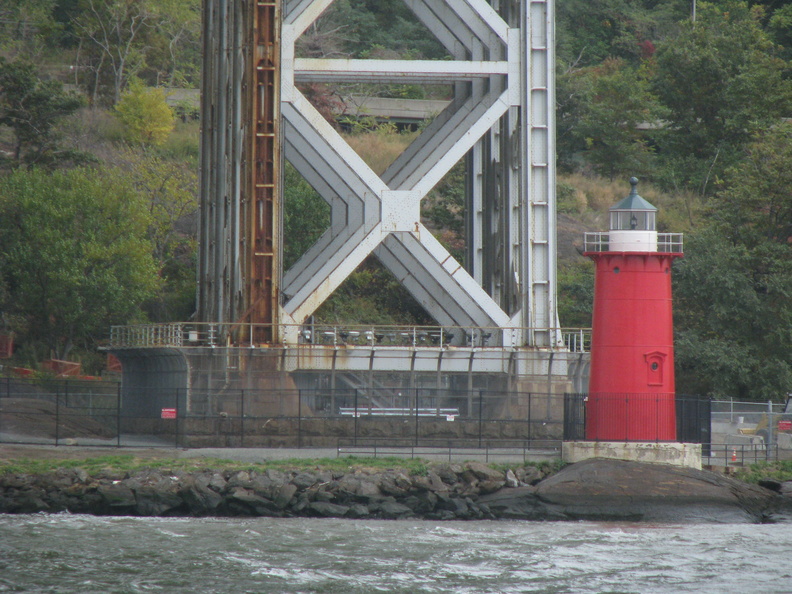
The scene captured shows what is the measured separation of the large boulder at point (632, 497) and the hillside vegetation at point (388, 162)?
1614 cm

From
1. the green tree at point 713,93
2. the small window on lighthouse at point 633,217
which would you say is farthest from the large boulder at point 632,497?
the green tree at point 713,93

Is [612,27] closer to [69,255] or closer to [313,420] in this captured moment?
[69,255]

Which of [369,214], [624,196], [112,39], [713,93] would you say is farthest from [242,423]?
[112,39]

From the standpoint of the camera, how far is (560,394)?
1684 inches

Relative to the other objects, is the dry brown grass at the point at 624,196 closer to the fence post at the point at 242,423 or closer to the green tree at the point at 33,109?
the green tree at the point at 33,109

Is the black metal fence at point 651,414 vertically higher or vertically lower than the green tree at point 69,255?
lower

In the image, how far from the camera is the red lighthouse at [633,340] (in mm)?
35438

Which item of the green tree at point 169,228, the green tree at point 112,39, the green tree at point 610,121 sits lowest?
the green tree at point 169,228

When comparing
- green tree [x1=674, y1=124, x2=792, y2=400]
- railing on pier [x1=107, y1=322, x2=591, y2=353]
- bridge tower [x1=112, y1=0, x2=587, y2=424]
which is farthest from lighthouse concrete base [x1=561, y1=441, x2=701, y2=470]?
green tree [x1=674, y1=124, x2=792, y2=400]

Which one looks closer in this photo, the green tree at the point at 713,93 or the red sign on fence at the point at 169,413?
the red sign on fence at the point at 169,413

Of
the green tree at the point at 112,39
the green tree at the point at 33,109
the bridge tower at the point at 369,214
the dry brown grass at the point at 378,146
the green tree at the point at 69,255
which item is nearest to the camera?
the bridge tower at the point at 369,214

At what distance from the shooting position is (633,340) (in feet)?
116

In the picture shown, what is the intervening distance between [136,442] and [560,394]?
11705 millimetres

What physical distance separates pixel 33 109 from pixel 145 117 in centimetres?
1541
